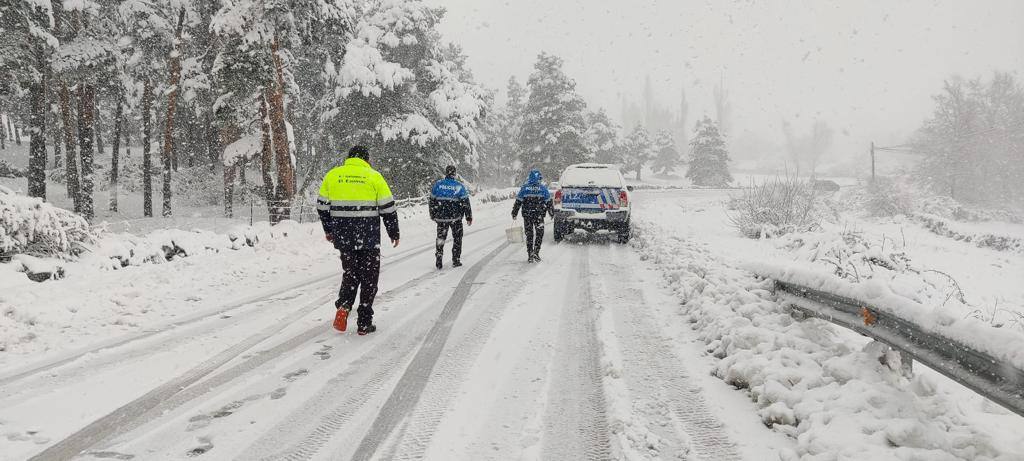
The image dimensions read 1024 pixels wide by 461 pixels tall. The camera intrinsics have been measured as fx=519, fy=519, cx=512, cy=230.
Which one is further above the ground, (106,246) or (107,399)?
(106,246)

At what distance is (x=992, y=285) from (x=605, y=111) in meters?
51.6

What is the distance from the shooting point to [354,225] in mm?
5531

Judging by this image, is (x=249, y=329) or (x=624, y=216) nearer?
(x=249, y=329)

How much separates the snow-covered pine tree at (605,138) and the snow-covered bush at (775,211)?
4385 centimetres

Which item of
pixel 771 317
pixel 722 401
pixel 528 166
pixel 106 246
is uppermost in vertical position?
pixel 528 166

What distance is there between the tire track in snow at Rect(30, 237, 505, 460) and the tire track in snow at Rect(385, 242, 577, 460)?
1.51 metres

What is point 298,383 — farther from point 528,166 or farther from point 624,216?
point 528,166

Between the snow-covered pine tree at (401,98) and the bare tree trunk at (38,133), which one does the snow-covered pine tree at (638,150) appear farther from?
the bare tree trunk at (38,133)

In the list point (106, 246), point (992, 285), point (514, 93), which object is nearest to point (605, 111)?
point (514, 93)

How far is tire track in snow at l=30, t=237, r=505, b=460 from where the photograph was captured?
10.1ft

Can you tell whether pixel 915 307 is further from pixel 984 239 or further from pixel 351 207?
pixel 984 239

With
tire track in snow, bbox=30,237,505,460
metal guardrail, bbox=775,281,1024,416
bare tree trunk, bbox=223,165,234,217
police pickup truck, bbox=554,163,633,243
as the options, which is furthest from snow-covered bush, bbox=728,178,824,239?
bare tree trunk, bbox=223,165,234,217

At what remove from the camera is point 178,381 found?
411 cm

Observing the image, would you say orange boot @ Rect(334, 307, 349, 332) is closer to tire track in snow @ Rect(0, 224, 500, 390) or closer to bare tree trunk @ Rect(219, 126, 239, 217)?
tire track in snow @ Rect(0, 224, 500, 390)
